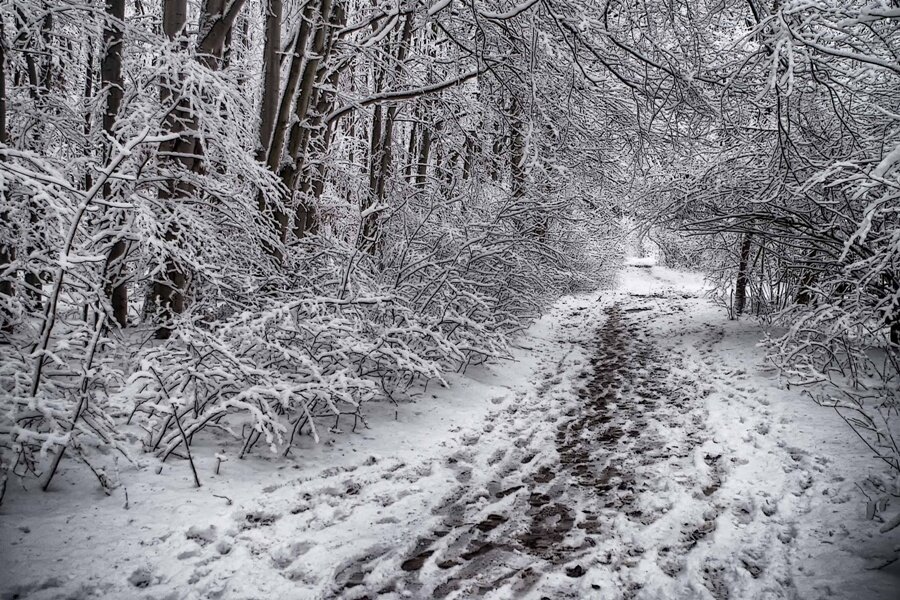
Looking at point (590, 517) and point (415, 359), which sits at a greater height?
point (415, 359)

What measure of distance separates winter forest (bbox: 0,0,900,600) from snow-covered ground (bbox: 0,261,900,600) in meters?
0.02

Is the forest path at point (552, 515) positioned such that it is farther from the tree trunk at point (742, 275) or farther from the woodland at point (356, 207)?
the tree trunk at point (742, 275)

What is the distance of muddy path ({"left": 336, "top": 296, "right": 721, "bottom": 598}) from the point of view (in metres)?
2.68

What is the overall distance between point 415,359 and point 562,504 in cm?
188

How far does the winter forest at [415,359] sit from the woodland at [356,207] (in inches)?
2.1

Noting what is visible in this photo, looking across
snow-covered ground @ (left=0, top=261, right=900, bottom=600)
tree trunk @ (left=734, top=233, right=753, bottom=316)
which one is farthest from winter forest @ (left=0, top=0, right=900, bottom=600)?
tree trunk @ (left=734, top=233, right=753, bottom=316)

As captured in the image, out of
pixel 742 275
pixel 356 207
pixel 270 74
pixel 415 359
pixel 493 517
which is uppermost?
pixel 270 74

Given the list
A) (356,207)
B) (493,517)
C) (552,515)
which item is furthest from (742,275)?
(493,517)

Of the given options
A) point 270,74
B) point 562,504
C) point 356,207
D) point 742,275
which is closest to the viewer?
point 562,504

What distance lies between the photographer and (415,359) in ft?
15.6

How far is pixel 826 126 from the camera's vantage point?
20.1 ft

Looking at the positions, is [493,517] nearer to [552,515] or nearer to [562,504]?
[552,515]

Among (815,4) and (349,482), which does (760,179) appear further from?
(349,482)

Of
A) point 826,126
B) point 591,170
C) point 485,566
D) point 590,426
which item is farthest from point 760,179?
point 485,566
